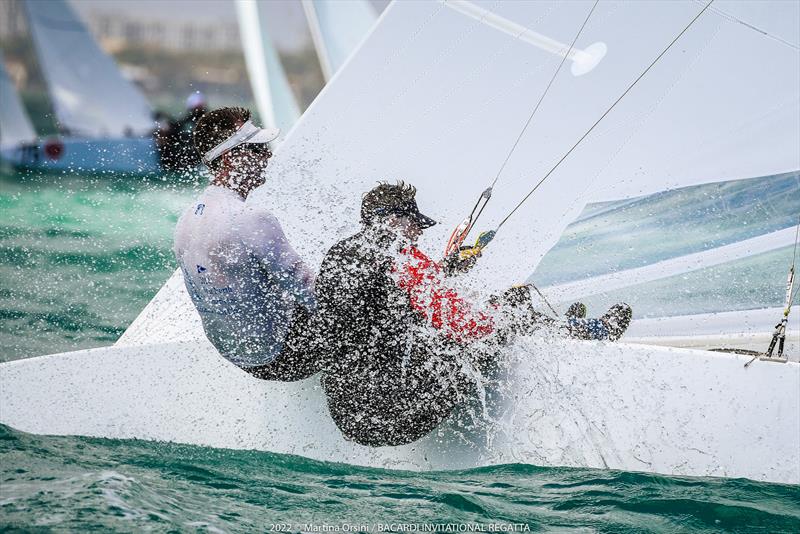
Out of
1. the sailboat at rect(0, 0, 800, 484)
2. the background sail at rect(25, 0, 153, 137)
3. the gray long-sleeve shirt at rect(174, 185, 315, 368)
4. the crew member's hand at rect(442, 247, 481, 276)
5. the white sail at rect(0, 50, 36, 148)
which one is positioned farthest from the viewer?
the background sail at rect(25, 0, 153, 137)

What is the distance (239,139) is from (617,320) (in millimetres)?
977

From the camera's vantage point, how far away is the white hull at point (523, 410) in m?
1.98

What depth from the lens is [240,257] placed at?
75.7 inches

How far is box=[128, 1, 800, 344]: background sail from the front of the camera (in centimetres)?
283

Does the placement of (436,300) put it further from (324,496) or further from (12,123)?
(12,123)

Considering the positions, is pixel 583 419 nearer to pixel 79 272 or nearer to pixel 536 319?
pixel 536 319

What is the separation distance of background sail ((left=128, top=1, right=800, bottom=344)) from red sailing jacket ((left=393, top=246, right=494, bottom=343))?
747 millimetres

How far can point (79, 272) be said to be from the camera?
4.46 m

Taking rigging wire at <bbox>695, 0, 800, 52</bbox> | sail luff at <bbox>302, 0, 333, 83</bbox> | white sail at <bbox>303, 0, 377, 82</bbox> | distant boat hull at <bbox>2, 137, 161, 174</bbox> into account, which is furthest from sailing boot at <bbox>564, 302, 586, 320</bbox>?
distant boat hull at <bbox>2, 137, 161, 174</bbox>

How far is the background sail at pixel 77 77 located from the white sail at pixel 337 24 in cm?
726

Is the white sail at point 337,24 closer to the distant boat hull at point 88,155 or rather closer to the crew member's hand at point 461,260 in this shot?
the crew member's hand at point 461,260

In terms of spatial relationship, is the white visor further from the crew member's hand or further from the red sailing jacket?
the crew member's hand

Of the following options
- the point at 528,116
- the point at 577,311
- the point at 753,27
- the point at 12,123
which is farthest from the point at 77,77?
the point at 577,311

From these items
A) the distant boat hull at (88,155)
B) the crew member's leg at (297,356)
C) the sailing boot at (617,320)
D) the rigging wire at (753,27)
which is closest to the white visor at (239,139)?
the crew member's leg at (297,356)
